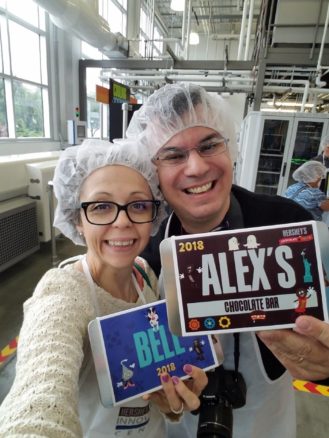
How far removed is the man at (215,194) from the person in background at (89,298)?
0.10 meters

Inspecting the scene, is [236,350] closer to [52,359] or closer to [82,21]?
[52,359]

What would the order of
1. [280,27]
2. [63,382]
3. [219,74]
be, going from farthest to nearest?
[219,74]
[280,27]
[63,382]

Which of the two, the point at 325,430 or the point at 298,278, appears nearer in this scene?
the point at 298,278

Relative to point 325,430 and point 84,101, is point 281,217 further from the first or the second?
point 84,101

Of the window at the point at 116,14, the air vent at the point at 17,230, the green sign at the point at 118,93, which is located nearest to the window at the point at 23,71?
the window at the point at 116,14

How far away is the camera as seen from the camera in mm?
672

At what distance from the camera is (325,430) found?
57.1 inches

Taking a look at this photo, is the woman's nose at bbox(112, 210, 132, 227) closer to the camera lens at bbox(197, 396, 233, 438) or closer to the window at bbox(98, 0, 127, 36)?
the camera lens at bbox(197, 396, 233, 438)

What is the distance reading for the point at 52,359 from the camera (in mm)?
510

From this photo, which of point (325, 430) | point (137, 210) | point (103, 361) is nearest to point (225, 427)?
point (103, 361)

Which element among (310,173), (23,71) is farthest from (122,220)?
(23,71)

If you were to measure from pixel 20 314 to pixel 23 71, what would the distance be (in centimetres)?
452

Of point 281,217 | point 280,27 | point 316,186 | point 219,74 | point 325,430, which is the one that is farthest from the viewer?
point 219,74

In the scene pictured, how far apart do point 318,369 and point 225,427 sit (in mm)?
297
